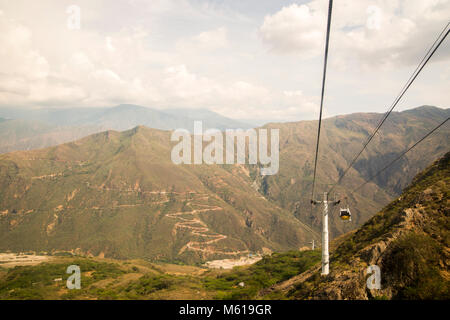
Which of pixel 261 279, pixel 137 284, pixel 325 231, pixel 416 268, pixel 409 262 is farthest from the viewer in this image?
pixel 137 284

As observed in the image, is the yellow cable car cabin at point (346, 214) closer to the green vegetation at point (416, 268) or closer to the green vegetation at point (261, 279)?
the green vegetation at point (416, 268)

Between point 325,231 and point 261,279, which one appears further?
point 261,279

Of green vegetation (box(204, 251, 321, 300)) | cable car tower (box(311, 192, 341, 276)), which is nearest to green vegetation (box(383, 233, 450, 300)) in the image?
cable car tower (box(311, 192, 341, 276))

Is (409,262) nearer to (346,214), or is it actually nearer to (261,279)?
(346,214)

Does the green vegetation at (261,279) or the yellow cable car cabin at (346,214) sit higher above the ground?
the yellow cable car cabin at (346,214)

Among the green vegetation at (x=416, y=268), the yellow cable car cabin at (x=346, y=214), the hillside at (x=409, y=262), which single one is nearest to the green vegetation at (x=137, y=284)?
the hillside at (x=409, y=262)

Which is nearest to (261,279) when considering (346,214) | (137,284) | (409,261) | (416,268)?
(137,284)

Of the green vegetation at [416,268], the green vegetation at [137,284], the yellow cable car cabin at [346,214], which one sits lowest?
the green vegetation at [137,284]

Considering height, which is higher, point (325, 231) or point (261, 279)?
point (325, 231)

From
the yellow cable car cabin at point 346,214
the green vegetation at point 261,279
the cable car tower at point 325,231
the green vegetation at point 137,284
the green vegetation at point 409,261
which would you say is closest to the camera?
the green vegetation at point 409,261

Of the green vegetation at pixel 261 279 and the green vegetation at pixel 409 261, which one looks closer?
the green vegetation at pixel 409 261

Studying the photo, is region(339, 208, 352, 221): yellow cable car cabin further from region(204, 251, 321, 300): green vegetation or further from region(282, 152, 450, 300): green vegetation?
region(204, 251, 321, 300): green vegetation
